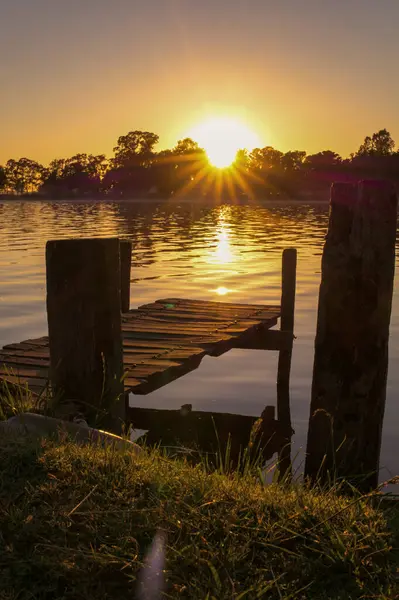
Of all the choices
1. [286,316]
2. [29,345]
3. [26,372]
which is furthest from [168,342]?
[286,316]

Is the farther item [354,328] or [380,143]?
[380,143]

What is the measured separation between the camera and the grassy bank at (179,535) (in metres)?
3.60

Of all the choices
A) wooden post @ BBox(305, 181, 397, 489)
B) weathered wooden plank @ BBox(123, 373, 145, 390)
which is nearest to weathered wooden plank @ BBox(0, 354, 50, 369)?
weathered wooden plank @ BBox(123, 373, 145, 390)

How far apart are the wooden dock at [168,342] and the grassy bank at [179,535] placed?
2.07 meters

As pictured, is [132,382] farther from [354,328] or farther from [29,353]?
[354,328]

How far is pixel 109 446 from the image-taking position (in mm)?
5387

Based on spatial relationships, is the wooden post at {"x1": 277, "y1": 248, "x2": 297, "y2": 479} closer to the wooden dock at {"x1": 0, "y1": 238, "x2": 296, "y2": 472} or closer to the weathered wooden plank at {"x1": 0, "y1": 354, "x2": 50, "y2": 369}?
the wooden dock at {"x1": 0, "y1": 238, "x2": 296, "y2": 472}

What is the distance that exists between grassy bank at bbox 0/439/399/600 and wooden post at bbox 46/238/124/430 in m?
1.46

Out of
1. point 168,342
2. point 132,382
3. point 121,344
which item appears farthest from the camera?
point 168,342

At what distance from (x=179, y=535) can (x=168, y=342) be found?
6.49 m

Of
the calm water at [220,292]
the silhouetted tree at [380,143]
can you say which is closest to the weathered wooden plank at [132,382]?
the calm water at [220,292]

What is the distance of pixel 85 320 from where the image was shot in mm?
6188

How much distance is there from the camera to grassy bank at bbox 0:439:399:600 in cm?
360

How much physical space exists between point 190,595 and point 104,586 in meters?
0.42
